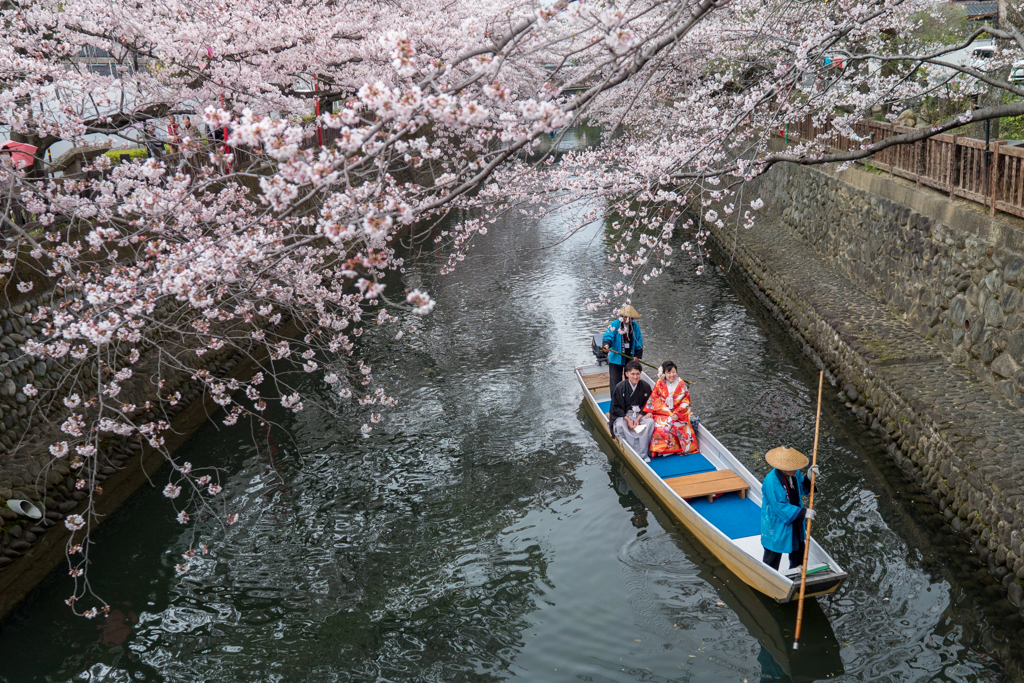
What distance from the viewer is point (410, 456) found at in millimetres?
11477

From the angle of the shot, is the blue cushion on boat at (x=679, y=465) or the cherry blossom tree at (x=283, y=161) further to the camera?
the blue cushion on boat at (x=679, y=465)

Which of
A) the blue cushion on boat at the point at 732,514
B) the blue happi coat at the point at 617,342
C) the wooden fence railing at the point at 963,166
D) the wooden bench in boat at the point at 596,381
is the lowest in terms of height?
the blue cushion on boat at the point at 732,514

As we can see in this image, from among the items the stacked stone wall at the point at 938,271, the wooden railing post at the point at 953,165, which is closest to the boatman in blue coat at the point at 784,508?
the stacked stone wall at the point at 938,271

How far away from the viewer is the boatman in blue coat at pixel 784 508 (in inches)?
277

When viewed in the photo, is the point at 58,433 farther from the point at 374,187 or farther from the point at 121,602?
the point at 374,187

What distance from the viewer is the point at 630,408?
10.8 m

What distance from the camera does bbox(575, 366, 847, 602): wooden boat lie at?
740 cm

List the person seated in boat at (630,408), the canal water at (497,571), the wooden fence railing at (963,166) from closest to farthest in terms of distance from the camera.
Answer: the canal water at (497,571) → the wooden fence railing at (963,166) → the person seated in boat at (630,408)

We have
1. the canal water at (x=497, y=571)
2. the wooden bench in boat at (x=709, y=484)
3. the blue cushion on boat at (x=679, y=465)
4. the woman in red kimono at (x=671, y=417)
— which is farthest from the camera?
the woman in red kimono at (x=671, y=417)

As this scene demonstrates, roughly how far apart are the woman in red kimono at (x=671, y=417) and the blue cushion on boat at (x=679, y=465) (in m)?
0.10

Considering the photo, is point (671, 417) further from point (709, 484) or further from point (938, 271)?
point (938, 271)

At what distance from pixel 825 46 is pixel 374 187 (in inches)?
214

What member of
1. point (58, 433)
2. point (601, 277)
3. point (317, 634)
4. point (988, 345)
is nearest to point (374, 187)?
point (317, 634)

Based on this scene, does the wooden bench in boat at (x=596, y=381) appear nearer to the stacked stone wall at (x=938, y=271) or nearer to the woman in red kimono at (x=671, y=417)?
the woman in red kimono at (x=671, y=417)
